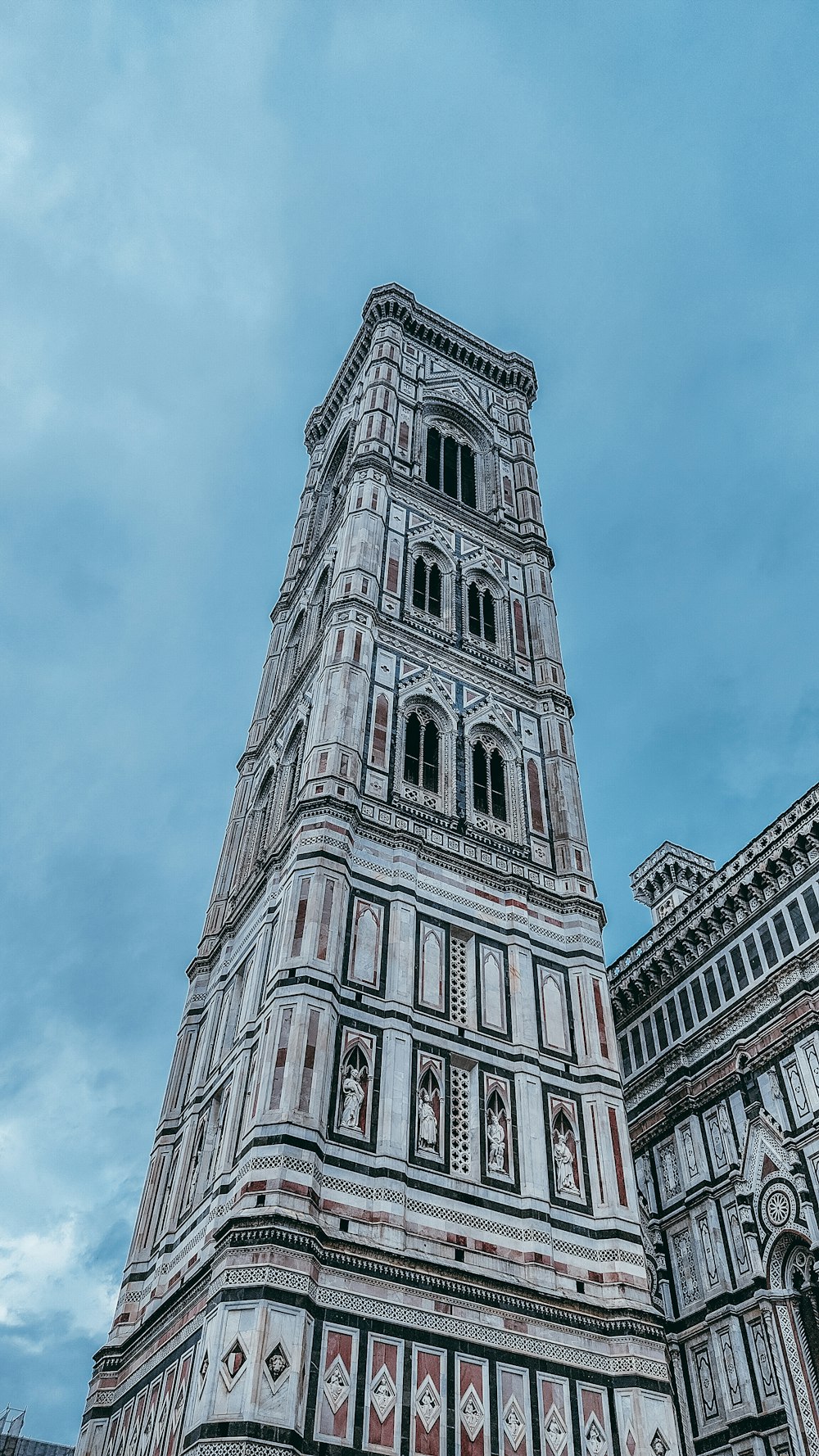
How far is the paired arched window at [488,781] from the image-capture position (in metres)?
24.5

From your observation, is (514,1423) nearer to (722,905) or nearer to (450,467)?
(722,905)

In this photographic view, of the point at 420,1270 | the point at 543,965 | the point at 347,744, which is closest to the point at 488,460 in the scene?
the point at 347,744

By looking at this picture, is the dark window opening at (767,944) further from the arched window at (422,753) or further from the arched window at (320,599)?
the arched window at (320,599)

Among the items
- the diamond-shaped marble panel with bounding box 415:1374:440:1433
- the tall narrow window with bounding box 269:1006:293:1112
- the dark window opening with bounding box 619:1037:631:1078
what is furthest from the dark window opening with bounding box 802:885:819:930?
the diamond-shaped marble panel with bounding box 415:1374:440:1433

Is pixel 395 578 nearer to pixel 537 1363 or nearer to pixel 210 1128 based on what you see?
pixel 210 1128

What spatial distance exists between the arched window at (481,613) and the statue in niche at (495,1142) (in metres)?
13.3

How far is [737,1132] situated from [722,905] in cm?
504

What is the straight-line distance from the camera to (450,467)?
115ft

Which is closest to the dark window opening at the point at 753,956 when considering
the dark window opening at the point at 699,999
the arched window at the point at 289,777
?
the dark window opening at the point at 699,999

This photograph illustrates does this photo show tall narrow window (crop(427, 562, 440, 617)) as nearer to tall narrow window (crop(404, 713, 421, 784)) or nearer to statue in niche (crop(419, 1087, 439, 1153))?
tall narrow window (crop(404, 713, 421, 784))

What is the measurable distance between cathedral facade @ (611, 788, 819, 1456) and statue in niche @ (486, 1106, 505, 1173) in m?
5.85

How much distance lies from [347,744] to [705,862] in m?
23.0

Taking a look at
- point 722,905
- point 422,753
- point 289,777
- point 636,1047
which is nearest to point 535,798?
point 422,753

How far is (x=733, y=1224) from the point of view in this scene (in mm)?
21734
